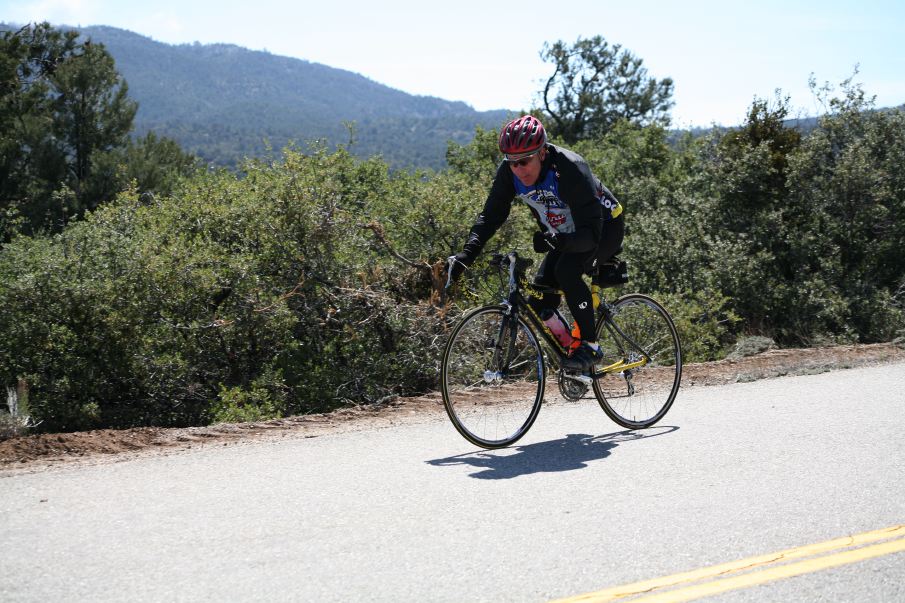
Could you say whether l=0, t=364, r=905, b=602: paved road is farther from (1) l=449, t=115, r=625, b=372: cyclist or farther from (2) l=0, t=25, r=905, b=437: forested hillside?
(2) l=0, t=25, r=905, b=437: forested hillside

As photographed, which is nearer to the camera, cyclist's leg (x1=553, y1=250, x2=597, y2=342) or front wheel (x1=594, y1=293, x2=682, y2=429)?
cyclist's leg (x1=553, y1=250, x2=597, y2=342)

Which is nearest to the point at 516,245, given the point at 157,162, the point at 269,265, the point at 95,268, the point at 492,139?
the point at 269,265

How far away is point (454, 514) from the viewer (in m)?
4.47

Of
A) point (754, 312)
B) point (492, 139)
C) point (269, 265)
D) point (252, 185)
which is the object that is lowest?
point (754, 312)

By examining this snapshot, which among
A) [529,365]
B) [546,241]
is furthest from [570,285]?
[529,365]

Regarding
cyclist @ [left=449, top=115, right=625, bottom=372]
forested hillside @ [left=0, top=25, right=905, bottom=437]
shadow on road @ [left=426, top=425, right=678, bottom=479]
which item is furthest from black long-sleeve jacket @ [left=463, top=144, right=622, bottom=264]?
forested hillside @ [left=0, top=25, right=905, bottom=437]

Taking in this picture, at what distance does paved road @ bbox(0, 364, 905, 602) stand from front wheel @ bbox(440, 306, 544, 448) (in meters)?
0.21

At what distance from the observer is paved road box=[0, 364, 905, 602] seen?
363 cm

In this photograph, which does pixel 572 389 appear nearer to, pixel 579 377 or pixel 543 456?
pixel 579 377

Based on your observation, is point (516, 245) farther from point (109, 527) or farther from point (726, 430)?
point (109, 527)

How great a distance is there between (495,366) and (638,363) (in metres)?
1.42

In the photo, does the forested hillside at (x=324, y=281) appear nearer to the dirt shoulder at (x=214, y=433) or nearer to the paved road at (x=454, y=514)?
the dirt shoulder at (x=214, y=433)

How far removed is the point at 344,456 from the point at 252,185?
716 centimetres

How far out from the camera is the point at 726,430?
6.29m
